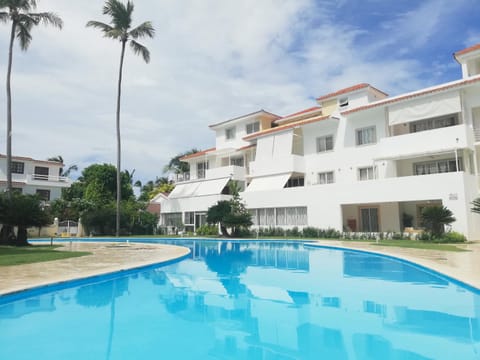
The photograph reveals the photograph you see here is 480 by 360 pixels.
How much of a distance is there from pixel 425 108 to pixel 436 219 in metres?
8.29

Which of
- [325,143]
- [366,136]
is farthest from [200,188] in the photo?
[366,136]

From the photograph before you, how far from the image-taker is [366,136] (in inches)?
1166

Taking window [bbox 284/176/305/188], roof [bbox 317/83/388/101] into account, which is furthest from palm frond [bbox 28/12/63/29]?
window [bbox 284/176/305/188]

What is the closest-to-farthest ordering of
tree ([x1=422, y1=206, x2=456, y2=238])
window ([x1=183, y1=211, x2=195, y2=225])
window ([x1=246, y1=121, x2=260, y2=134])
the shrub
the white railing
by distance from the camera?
tree ([x1=422, y1=206, x2=456, y2=238]) < the shrub < window ([x1=183, y1=211, x2=195, y2=225]) < window ([x1=246, y1=121, x2=260, y2=134]) < the white railing

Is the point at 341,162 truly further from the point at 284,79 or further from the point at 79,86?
the point at 79,86

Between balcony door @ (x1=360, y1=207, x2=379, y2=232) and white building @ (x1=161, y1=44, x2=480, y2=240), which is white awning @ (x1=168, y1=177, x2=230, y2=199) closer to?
white building @ (x1=161, y1=44, x2=480, y2=240)

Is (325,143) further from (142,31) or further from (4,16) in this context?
(4,16)

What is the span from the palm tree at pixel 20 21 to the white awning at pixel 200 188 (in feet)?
57.0

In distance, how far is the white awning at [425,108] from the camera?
24.2m

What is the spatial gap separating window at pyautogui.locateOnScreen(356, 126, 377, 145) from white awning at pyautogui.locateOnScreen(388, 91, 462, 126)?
7.35 ft

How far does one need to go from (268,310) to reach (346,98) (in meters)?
27.6

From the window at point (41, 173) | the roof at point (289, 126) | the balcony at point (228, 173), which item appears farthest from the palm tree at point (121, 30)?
the window at point (41, 173)

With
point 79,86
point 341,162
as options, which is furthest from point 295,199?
point 79,86

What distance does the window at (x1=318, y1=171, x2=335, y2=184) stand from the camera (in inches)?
1242
